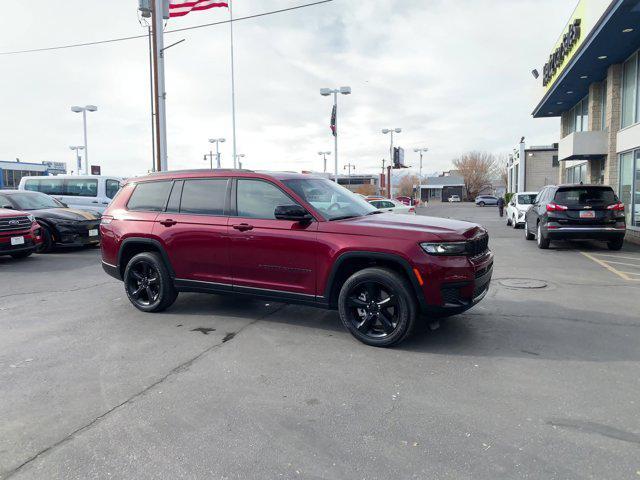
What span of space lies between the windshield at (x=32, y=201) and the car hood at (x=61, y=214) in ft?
1.29

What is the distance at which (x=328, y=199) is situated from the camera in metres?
5.57

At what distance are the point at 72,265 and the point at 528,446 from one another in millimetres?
10070

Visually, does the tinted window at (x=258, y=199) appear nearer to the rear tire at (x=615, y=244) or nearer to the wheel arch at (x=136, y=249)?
the wheel arch at (x=136, y=249)

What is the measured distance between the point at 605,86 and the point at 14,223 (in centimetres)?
1987

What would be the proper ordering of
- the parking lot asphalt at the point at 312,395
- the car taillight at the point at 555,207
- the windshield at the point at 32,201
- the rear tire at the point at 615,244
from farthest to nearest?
the windshield at the point at 32,201
the rear tire at the point at 615,244
the car taillight at the point at 555,207
the parking lot asphalt at the point at 312,395

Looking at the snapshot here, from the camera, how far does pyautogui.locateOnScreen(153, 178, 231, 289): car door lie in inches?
222

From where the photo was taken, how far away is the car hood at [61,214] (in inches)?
492

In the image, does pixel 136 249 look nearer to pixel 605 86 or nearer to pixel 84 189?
pixel 84 189

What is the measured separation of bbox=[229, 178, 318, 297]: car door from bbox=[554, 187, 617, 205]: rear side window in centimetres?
888

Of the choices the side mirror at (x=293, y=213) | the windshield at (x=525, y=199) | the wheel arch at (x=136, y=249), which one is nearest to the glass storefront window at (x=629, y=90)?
the windshield at (x=525, y=199)

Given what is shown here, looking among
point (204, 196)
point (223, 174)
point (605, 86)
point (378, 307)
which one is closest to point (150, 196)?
point (204, 196)

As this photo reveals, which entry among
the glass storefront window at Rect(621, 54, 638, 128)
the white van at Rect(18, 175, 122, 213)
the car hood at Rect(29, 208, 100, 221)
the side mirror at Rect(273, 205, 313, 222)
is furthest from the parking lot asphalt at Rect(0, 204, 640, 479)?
the glass storefront window at Rect(621, 54, 638, 128)

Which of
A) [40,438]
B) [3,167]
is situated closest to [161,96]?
[40,438]

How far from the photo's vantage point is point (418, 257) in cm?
454
